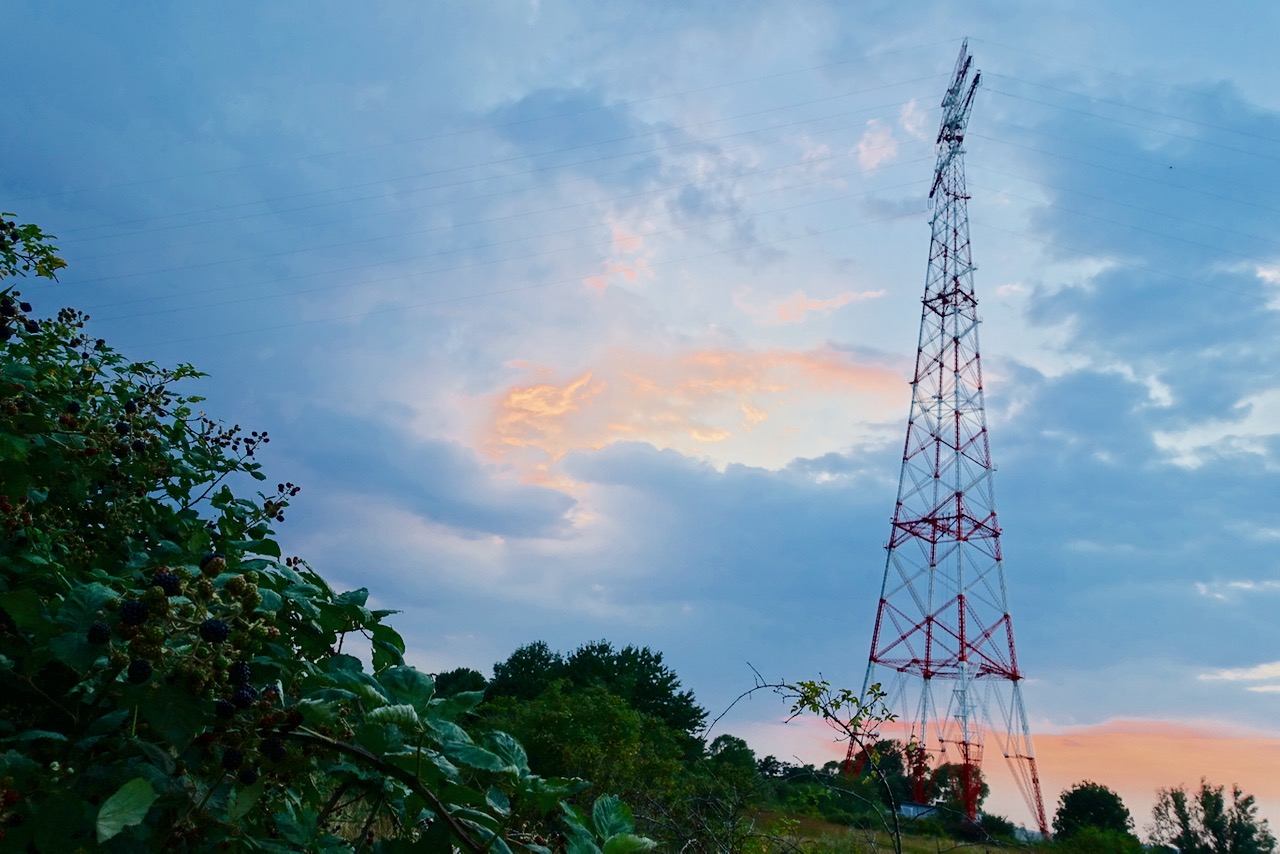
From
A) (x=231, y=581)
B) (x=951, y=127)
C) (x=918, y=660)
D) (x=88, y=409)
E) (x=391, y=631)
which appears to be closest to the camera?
(x=231, y=581)

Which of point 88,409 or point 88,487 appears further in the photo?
point 88,409

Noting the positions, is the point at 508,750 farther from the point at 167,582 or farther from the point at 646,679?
the point at 646,679

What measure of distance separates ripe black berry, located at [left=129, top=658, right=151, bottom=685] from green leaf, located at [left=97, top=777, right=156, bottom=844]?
0.13 metres

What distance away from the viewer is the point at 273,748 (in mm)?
1342

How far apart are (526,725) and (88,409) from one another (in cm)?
1682

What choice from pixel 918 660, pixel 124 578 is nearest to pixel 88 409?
pixel 124 578

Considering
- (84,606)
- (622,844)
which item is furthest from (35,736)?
(622,844)

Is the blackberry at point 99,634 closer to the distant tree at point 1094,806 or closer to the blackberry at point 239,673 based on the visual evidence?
the blackberry at point 239,673

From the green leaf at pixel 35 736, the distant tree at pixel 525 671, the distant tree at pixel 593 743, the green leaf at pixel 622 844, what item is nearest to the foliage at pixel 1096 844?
the distant tree at pixel 593 743

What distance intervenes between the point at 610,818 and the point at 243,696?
766 mm

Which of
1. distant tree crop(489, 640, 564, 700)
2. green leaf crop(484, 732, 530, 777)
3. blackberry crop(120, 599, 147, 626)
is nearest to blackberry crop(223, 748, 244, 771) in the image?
blackberry crop(120, 599, 147, 626)

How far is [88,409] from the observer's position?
2738 mm

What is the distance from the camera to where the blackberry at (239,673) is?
1.34m

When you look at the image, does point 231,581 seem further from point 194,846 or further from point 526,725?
point 526,725
